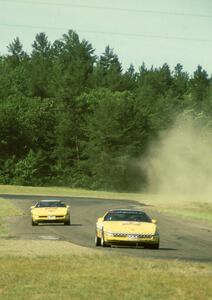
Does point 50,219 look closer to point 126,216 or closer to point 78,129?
point 126,216

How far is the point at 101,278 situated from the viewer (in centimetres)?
1758

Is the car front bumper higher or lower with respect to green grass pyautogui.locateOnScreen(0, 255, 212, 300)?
lower

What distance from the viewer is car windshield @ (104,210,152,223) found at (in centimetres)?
2905

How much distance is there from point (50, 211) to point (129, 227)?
1485 cm

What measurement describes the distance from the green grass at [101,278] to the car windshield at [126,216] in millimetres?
6191

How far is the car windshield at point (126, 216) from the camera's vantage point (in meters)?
29.0

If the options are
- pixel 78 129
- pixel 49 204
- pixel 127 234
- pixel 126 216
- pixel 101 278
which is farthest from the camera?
pixel 78 129

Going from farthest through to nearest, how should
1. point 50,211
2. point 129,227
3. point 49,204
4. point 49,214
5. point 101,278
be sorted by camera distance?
point 49,204
point 50,211
point 49,214
point 129,227
point 101,278

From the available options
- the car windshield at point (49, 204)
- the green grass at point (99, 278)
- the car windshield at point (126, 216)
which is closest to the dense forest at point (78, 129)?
the car windshield at point (49, 204)

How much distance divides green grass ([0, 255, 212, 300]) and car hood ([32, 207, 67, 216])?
19.0 metres

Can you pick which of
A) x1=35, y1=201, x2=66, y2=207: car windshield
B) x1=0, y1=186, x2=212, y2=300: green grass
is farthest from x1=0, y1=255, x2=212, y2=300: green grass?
x1=35, y1=201, x2=66, y2=207: car windshield

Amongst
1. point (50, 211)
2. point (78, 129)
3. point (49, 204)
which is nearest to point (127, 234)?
point (50, 211)

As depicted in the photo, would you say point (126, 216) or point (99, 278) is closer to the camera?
point (99, 278)

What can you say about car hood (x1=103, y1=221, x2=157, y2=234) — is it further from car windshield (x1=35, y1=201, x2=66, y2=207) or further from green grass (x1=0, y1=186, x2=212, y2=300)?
car windshield (x1=35, y1=201, x2=66, y2=207)
